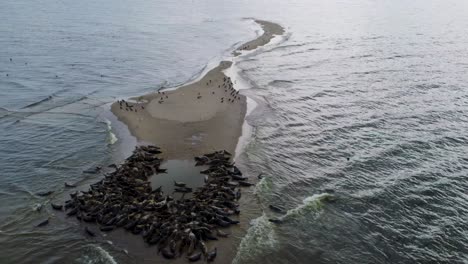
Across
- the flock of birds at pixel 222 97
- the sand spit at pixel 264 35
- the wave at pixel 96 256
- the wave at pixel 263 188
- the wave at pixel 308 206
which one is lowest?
the wave at pixel 308 206

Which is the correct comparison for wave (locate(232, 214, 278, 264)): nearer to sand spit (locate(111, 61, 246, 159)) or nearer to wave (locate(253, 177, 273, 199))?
wave (locate(253, 177, 273, 199))

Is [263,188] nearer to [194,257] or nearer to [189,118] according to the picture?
[194,257]

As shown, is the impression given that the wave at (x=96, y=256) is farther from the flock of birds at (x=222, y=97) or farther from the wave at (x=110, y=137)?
the flock of birds at (x=222, y=97)

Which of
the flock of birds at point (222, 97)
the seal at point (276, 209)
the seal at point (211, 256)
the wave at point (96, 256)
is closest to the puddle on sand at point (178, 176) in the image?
the seal at point (276, 209)

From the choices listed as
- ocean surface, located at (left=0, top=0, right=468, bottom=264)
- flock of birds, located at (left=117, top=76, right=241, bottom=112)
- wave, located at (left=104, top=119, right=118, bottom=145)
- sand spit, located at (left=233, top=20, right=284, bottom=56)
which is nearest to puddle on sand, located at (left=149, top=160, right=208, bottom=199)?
ocean surface, located at (left=0, top=0, right=468, bottom=264)

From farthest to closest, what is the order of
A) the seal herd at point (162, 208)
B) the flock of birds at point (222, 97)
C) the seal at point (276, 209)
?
the flock of birds at point (222, 97) < the seal at point (276, 209) < the seal herd at point (162, 208)
